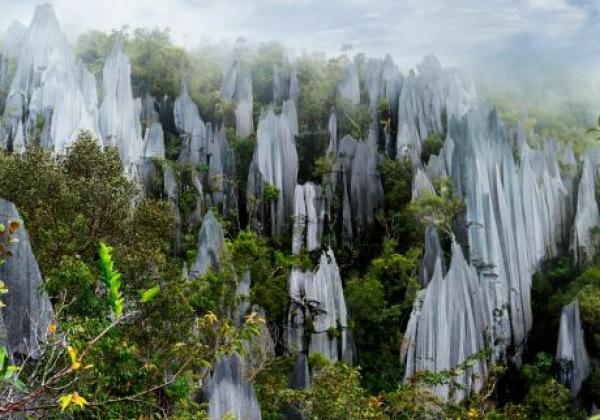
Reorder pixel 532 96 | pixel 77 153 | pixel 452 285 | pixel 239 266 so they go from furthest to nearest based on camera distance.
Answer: pixel 532 96 < pixel 239 266 < pixel 452 285 < pixel 77 153

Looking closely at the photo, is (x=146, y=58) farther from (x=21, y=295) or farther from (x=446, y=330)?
(x=21, y=295)

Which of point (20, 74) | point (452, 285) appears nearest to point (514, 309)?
point (452, 285)

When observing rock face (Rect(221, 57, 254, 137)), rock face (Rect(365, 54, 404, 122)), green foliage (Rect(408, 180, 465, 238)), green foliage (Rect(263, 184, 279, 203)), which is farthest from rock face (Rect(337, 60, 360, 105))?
green foliage (Rect(408, 180, 465, 238))

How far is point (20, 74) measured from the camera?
23.6m

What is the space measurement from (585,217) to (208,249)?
12354 millimetres

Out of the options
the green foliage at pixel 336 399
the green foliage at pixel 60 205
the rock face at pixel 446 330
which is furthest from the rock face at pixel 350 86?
the green foliage at pixel 336 399

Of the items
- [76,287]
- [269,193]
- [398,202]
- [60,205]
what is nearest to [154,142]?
[269,193]

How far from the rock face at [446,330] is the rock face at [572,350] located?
183cm

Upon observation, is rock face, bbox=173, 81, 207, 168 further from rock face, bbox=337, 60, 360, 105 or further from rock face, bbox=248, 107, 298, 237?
rock face, bbox=337, 60, 360, 105

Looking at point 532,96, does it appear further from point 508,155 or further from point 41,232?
point 41,232

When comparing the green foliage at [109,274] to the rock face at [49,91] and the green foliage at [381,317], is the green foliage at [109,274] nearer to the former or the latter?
the green foliage at [381,317]

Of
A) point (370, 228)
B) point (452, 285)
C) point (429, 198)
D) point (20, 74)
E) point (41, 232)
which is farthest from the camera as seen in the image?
point (20, 74)

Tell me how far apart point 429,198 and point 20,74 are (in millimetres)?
16245

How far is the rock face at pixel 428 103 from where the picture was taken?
82.2 feet
